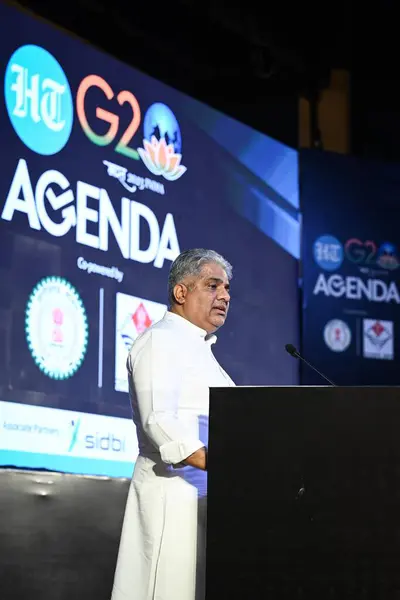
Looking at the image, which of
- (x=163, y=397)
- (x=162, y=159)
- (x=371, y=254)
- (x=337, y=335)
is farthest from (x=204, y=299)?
(x=371, y=254)

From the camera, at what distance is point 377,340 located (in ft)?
23.1

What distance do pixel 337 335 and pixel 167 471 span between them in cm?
419

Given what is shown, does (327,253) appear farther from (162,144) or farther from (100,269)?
(100,269)

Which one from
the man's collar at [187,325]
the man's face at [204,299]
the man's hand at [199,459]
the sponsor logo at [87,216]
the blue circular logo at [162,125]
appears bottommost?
the man's hand at [199,459]

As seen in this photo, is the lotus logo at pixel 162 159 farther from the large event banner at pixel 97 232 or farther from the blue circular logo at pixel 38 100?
the blue circular logo at pixel 38 100

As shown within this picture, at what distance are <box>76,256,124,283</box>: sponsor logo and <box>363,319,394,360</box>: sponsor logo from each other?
2101mm

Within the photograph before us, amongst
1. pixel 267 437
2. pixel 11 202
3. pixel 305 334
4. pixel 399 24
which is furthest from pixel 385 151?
pixel 267 437

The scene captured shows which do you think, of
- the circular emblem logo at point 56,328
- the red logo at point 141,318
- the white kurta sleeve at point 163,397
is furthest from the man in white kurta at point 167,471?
the red logo at point 141,318

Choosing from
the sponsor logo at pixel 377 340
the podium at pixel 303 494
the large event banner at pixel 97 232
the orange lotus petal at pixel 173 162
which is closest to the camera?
the podium at pixel 303 494

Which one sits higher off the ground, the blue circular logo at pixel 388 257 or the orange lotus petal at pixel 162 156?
the orange lotus petal at pixel 162 156

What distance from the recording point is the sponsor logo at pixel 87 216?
16.0ft

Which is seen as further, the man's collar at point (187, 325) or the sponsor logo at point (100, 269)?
the sponsor logo at point (100, 269)

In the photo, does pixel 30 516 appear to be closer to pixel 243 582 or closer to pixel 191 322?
pixel 191 322

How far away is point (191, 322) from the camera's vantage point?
2992 mm
